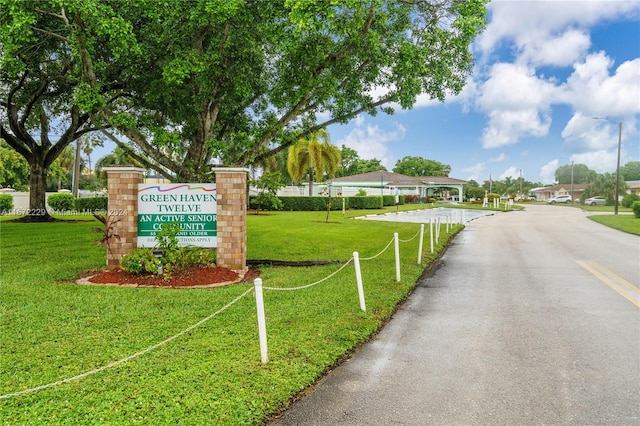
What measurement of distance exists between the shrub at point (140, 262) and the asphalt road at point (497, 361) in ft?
16.5

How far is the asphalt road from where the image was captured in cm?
403

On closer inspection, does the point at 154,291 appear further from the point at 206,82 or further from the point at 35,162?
the point at 35,162

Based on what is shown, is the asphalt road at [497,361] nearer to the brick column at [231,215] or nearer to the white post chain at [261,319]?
the white post chain at [261,319]

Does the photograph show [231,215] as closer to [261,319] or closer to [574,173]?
[261,319]

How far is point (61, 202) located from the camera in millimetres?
31688

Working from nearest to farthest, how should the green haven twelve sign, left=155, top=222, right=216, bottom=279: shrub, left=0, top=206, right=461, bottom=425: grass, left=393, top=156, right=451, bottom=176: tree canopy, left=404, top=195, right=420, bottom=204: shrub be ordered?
left=0, top=206, right=461, bottom=425: grass, left=155, top=222, right=216, bottom=279: shrub, the green haven twelve sign, left=404, top=195, right=420, bottom=204: shrub, left=393, top=156, right=451, bottom=176: tree canopy

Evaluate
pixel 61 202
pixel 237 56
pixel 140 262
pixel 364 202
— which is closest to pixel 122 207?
pixel 140 262

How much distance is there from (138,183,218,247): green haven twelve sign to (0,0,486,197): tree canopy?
1485mm

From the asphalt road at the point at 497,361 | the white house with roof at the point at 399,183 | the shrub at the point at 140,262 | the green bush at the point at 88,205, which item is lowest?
the asphalt road at the point at 497,361

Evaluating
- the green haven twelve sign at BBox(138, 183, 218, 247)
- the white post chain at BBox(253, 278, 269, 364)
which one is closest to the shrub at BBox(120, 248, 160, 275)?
the green haven twelve sign at BBox(138, 183, 218, 247)

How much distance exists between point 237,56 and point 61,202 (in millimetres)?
25717

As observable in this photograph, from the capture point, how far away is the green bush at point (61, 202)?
3162 centimetres

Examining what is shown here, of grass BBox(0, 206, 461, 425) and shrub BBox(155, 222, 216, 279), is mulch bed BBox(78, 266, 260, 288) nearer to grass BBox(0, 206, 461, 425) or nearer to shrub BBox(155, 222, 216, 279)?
shrub BBox(155, 222, 216, 279)

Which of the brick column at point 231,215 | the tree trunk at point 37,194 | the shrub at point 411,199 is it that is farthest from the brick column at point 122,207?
the shrub at point 411,199
